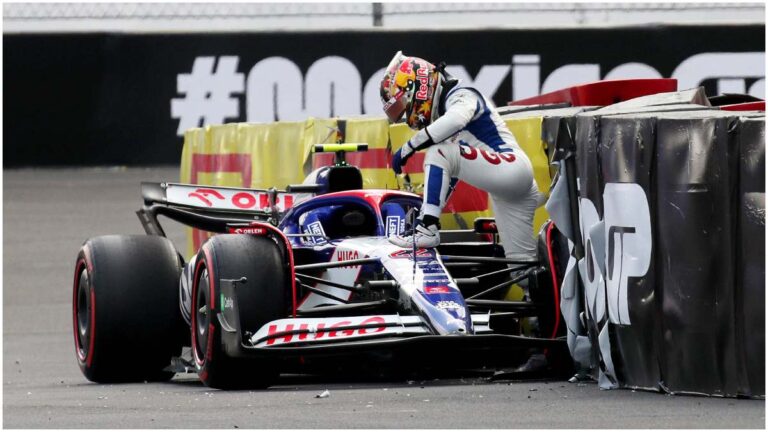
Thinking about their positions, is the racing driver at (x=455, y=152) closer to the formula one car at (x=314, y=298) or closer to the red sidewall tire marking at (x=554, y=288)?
the formula one car at (x=314, y=298)

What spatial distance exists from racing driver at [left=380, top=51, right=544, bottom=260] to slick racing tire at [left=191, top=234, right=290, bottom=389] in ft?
2.36

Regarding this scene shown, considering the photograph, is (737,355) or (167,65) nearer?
(737,355)

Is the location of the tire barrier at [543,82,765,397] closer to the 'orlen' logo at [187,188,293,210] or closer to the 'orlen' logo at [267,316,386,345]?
the 'orlen' logo at [267,316,386,345]

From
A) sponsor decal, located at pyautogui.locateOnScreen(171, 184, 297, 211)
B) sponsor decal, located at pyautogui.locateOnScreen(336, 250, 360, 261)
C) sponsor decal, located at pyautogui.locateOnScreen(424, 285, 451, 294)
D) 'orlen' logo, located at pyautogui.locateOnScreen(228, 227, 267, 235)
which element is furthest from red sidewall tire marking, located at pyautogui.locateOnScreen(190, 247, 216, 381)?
sponsor decal, located at pyautogui.locateOnScreen(171, 184, 297, 211)

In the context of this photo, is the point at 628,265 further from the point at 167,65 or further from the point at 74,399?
the point at 167,65

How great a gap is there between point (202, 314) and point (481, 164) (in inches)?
65.3

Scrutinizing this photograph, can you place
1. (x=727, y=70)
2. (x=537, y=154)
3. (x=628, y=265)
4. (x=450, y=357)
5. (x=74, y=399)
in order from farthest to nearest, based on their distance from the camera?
(x=727, y=70) → (x=537, y=154) → (x=450, y=357) → (x=74, y=399) → (x=628, y=265)

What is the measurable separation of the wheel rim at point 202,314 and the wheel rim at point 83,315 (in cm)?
95

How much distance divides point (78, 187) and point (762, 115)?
10779mm

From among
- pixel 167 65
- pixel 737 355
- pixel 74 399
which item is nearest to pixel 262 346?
pixel 74 399

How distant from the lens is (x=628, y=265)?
7.87 m

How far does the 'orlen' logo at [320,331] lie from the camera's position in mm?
8461

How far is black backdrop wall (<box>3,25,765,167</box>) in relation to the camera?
1647 cm

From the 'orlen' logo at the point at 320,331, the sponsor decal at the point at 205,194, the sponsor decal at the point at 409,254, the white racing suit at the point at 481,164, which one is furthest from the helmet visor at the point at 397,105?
the sponsor decal at the point at 205,194
